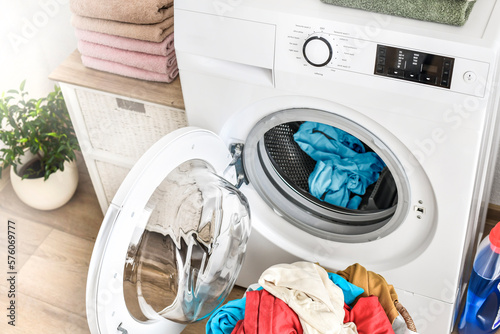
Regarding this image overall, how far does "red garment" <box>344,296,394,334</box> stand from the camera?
1250 mm

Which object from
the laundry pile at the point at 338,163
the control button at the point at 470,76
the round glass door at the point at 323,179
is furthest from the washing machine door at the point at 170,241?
the control button at the point at 470,76

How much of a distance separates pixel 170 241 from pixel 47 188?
89 cm

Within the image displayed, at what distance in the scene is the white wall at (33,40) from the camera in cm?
188

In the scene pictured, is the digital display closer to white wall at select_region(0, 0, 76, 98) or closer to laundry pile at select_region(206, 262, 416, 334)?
laundry pile at select_region(206, 262, 416, 334)

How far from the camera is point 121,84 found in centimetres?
154

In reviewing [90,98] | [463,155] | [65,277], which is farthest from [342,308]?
[65,277]

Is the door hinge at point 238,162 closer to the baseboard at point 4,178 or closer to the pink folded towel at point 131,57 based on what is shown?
the pink folded towel at point 131,57

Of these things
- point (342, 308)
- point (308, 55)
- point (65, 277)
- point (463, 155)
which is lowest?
point (65, 277)

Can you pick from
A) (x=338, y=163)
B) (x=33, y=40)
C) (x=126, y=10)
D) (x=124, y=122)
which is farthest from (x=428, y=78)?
(x=33, y=40)

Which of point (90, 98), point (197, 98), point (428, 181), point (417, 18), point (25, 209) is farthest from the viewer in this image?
point (25, 209)

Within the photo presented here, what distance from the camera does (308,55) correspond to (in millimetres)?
1145

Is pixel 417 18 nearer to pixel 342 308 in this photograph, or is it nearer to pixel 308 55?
pixel 308 55

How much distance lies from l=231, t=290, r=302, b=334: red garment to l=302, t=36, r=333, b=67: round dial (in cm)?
52

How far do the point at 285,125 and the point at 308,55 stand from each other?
1.16ft
